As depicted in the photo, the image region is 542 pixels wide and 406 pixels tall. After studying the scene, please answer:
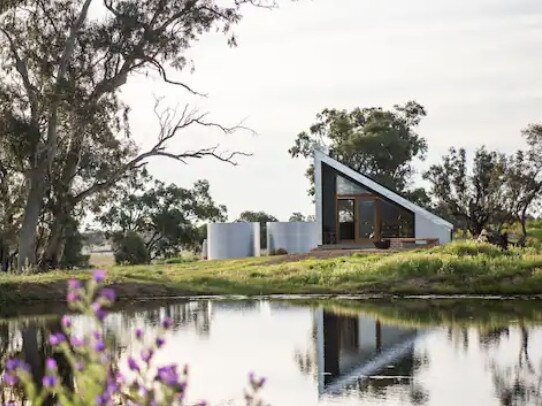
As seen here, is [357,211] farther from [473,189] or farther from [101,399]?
[101,399]

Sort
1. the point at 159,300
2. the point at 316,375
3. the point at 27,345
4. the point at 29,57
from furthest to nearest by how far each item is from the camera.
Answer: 1. the point at 29,57
2. the point at 159,300
3. the point at 27,345
4. the point at 316,375

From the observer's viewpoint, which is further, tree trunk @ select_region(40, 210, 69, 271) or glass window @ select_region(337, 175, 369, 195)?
glass window @ select_region(337, 175, 369, 195)

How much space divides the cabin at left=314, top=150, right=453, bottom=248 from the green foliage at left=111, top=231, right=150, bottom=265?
932cm

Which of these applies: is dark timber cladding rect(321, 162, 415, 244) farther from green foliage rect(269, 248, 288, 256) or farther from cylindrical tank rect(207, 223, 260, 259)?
cylindrical tank rect(207, 223, 260, 259)

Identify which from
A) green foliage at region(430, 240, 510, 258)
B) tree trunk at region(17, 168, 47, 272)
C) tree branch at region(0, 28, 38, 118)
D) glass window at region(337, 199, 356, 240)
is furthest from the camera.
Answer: glass window at region(337, 199, 356, 240)

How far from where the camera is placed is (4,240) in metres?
31.5

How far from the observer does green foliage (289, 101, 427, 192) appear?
48.5m

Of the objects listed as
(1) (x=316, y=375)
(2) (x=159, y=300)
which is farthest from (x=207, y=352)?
(2) (x=159, y=300)

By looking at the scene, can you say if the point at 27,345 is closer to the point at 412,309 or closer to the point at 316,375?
the point at 316,375

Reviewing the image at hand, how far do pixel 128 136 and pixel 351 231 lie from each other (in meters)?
8.96

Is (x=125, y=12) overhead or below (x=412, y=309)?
overhead

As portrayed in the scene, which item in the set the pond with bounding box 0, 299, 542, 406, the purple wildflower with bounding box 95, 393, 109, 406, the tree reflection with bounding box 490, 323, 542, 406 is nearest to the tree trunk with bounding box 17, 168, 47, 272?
the pond with bounding box 0, 299, 542, 406

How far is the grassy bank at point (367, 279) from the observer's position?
62.3ft

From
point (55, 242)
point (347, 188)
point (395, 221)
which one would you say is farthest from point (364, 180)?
point (55, 242)
